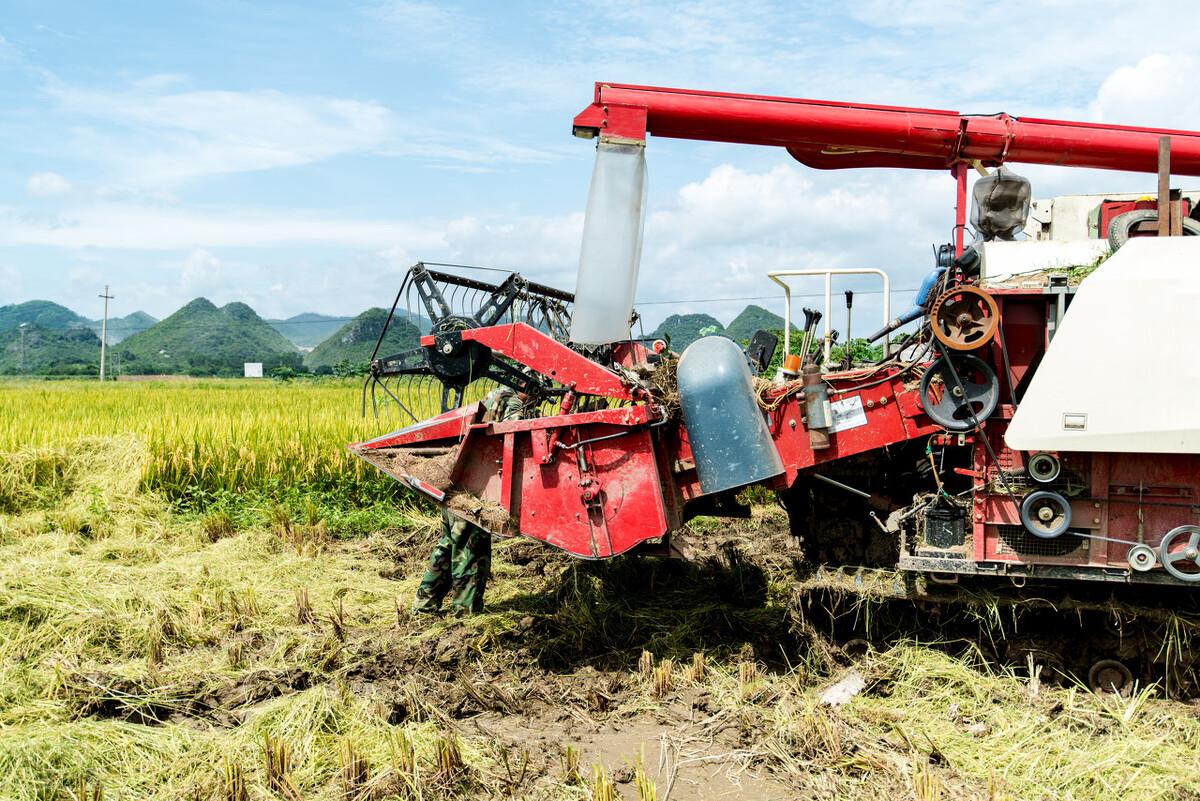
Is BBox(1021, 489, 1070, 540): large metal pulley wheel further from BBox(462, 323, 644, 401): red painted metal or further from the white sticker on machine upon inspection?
BBox(462, 323, 644, 401): red painted metal

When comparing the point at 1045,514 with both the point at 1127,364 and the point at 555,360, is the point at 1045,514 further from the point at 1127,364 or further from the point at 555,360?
the point at 555,360

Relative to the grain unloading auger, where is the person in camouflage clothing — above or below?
below

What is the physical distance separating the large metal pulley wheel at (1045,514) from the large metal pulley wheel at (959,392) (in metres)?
0.49

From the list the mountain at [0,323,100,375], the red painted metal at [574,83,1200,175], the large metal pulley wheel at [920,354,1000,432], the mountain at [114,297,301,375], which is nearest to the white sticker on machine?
the large metal pulley wheel at [920,354,1000,432]

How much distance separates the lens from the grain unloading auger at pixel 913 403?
4.56 m

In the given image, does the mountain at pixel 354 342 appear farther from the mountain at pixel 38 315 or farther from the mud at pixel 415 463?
the mountain at pixel 38 315

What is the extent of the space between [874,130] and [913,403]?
162 cm

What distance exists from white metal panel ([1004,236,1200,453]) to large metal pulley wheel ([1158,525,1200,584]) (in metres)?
0.47

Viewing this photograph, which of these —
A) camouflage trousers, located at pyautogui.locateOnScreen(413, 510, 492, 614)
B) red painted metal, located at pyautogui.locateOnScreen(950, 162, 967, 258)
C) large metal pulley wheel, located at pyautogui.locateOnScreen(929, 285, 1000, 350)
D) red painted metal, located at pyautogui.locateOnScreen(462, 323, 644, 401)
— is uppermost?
red painted metal, located at pyautogui.locateOnScreen(950, 162, 967, 258)

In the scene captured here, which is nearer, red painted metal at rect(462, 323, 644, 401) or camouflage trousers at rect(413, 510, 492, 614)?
red painted metal at rect(462, 323, 644, 401)

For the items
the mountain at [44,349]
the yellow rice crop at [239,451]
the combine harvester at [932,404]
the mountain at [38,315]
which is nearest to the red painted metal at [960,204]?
the combine harvester at [932,404]

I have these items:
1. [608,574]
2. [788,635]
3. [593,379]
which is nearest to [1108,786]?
[788,635]

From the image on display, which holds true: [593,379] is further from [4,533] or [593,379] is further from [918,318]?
[4,533]

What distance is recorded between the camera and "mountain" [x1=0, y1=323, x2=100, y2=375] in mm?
89438
